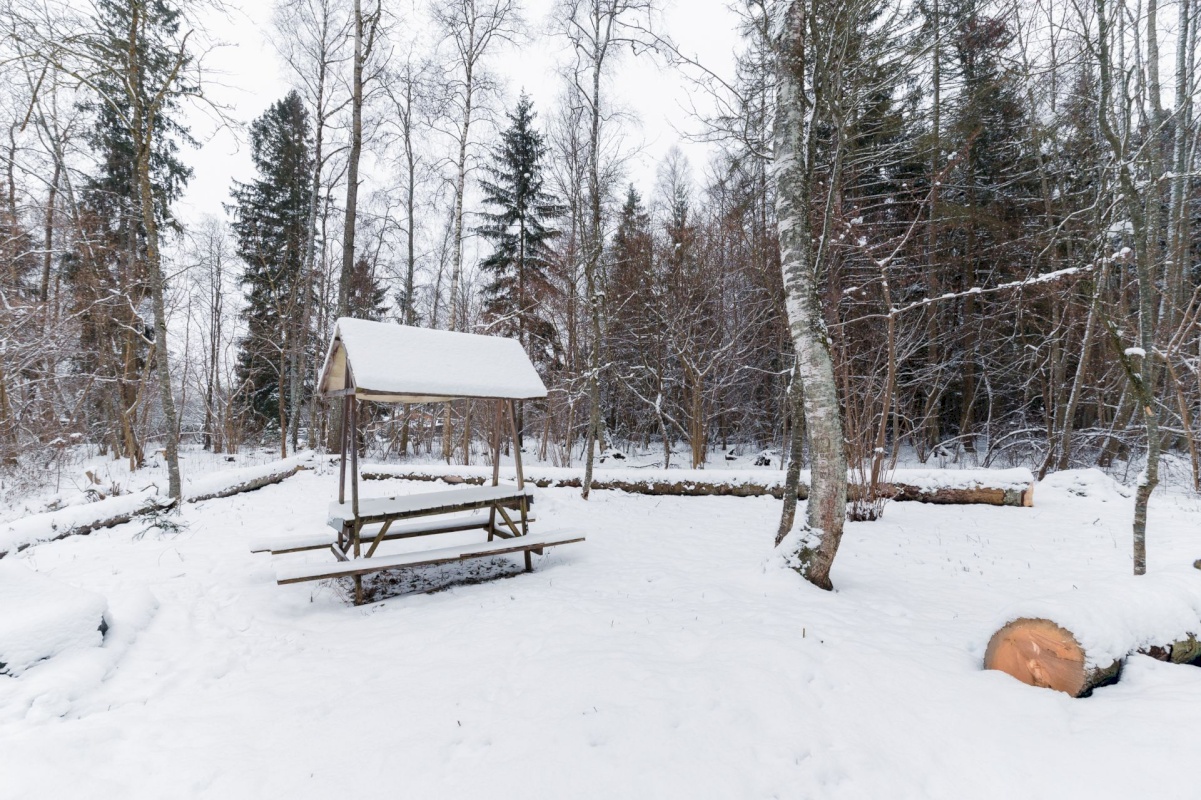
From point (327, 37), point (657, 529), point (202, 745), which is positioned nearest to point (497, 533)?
point (657, 529)

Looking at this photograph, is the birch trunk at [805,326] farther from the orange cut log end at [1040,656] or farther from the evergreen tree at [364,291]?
the evergreen tree at [364,291]

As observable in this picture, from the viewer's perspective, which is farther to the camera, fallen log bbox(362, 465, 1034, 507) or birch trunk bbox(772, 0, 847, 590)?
fallen log bbox(362, 465, 1034, 507)

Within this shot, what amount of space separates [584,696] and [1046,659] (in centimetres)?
243

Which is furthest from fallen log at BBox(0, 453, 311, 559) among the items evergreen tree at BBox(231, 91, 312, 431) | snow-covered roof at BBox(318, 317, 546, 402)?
evergreen tree at BBox(231, 91, 312, 431)

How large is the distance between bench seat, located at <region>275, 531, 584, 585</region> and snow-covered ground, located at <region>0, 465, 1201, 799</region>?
0.35 metres

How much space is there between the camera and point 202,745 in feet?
7.68

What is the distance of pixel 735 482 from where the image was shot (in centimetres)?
940

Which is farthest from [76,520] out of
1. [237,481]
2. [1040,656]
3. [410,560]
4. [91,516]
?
[1040,656]

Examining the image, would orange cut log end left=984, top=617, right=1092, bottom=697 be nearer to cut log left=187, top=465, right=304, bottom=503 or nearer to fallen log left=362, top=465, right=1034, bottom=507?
fallen log left=362, top=465, right=1034, bottom=507

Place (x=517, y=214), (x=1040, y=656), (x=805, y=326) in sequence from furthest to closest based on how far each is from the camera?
(x=517, y=214) < (x=805, y=326) < (x=1040, y=656)

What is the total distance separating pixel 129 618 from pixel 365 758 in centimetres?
266

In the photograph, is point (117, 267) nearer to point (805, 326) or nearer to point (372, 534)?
point (372, 534)

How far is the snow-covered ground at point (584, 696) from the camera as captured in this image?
2.07 m

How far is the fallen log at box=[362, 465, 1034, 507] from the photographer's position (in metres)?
7.96
